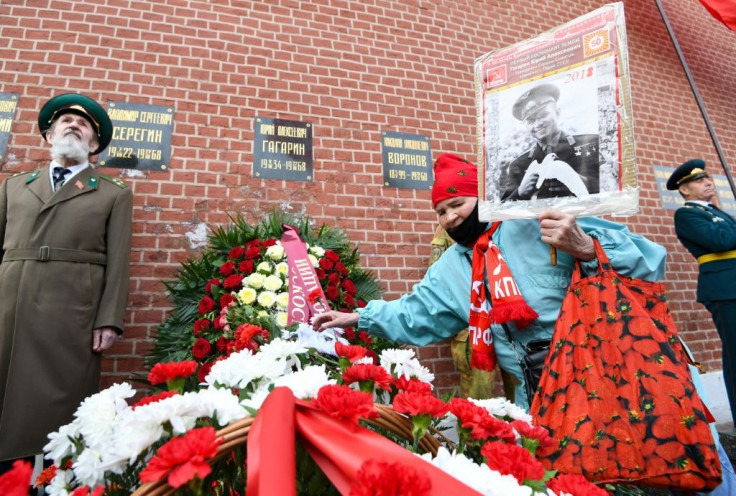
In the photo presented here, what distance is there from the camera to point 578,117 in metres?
1.28

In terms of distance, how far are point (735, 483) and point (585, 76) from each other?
124 centimetres

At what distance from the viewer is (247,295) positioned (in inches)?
82.6

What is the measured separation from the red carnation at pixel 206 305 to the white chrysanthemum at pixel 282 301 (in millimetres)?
331

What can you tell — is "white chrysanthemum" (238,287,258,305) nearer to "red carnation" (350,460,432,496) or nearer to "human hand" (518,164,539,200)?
"human hand" (518,164,539,200)

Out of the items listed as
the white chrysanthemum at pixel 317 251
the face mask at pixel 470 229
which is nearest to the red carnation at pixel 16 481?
the face mask at pixel 470 229

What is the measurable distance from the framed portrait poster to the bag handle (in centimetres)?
10

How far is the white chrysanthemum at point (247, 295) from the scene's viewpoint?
2084 mm

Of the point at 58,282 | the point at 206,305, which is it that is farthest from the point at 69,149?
the point at 206,305

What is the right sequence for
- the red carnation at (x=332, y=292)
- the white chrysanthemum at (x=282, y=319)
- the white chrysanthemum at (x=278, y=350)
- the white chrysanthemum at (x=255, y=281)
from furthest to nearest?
the red carnation at (x=332, y=292) → the white chrysanthemum at (x=255, y=281) → the white chrysanthemum at (x=282, y=319) → the white chrysanthemum at (x=278, y=350)

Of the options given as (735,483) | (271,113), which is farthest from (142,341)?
(735,483)

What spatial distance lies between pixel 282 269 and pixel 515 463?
177cm

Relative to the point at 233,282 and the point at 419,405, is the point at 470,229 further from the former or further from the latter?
the point at 233,282

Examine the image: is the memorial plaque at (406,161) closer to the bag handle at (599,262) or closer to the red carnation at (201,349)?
the red carnation at (201,349)

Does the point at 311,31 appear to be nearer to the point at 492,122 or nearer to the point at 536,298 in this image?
the point at 492,122
